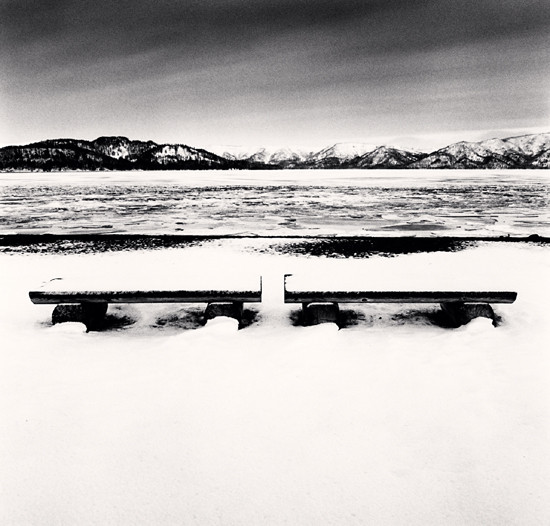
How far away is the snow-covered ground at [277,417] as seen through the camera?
2.01 meters

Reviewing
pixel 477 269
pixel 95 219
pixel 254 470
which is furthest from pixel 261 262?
pixel 95 219

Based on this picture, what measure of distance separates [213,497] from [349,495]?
623mm

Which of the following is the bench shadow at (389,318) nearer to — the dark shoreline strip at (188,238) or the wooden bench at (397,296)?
the wooden bench at (397,296)

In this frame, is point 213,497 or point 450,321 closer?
point 213,497

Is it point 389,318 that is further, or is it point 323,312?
point 389,318

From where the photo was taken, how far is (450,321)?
13.8 feet

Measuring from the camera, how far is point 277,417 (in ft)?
8.63

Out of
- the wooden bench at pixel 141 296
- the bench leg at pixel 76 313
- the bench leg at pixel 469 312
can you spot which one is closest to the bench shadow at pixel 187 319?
the wooden bench at pixel 141 296

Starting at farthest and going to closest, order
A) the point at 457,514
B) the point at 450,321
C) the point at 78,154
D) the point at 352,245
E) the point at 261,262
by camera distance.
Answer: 1. the point at 78,154
2. the point at 352,245
3. the point at 261,262
4. the point at 450,321
5. the point at 457,514

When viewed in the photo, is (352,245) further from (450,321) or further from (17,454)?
(17,454)

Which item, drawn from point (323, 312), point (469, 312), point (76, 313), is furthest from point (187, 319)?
point (469, 312)

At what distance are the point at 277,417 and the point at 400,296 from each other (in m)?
1.62

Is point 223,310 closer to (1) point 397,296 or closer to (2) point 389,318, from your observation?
(1) point 397,296

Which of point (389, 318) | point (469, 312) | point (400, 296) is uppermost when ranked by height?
point (400, 296)
